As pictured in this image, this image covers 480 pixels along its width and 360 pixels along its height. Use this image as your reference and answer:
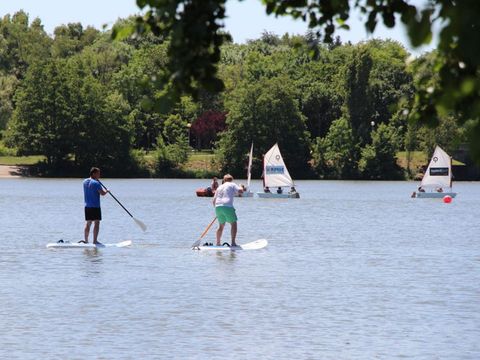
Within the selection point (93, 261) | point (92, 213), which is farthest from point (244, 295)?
point (92, 213)

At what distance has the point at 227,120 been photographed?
440ft

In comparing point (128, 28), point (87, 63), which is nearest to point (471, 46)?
point (128, 28)

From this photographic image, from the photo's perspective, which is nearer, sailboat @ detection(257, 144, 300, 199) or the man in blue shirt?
the man in blue shirt

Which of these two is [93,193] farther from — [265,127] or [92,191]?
[265,127]

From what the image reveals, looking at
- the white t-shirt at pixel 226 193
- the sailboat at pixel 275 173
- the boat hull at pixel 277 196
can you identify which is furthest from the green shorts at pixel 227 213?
the boat hull at pixel 277 196

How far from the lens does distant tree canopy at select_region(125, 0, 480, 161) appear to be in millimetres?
5781

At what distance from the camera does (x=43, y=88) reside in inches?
5202

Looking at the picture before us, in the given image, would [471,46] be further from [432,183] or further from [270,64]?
[270,64]

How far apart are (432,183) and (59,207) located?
96.5ft

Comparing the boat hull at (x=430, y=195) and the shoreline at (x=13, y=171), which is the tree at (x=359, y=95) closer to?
the shoreline at (x=13, y=171)

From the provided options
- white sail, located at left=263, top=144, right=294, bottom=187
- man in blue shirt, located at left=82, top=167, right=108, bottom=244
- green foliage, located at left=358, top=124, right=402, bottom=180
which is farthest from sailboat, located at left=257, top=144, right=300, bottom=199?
green foliage, located at left=358, top=124, right=402, bottom=180

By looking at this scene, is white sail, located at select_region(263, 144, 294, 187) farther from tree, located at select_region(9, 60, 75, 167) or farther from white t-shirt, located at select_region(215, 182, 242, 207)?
tree, located at select_region(9, 60, 75, 167)

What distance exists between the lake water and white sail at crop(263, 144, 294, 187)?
28.5 metres

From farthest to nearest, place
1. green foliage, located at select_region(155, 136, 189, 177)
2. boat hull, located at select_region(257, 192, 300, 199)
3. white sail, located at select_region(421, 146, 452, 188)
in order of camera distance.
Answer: green foliage, located at select_region(155, 136, 189, 177) < white sail, located at select_region(421, 146, 452, 188) < boat hull, located at select_region(257, 192, 300, 199)
